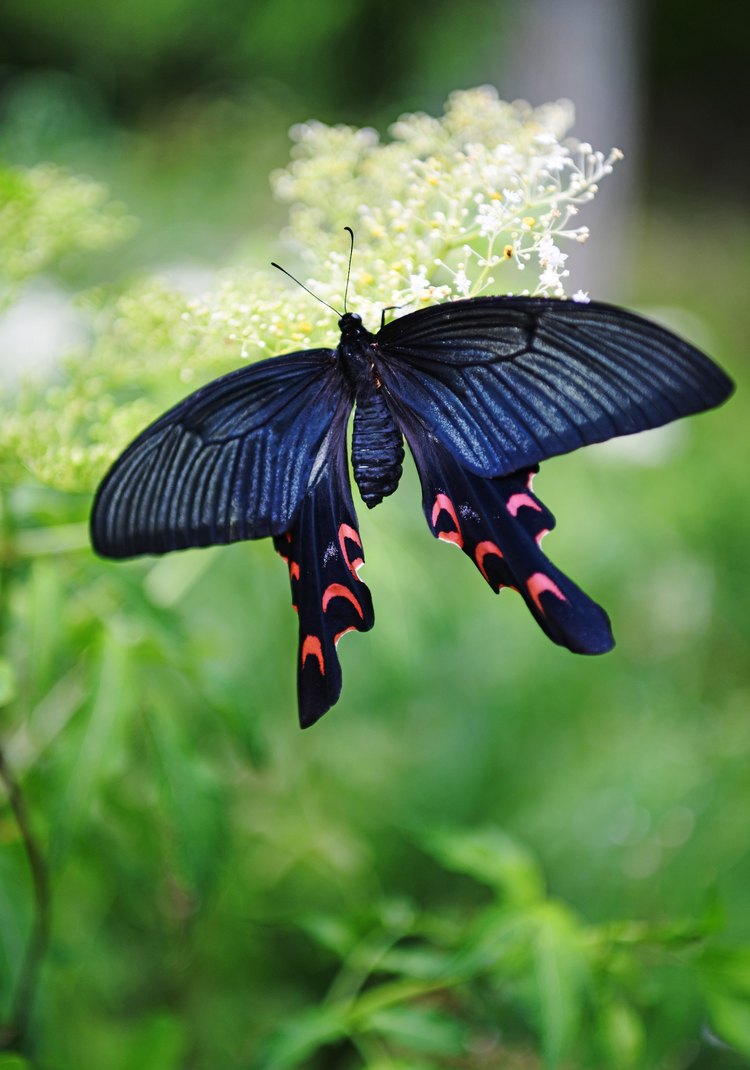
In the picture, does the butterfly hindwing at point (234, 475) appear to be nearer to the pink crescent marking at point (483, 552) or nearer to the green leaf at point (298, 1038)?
the pink crescent marking at point (483, 552)

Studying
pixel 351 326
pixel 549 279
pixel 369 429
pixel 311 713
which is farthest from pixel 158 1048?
pixel 549 279

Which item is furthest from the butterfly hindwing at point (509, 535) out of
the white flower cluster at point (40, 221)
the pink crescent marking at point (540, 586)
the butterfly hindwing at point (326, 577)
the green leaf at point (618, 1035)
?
the white flower cluster at point (40, 221)

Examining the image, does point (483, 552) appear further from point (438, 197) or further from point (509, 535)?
point (438, 197)

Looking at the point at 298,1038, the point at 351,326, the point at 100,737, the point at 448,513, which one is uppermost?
the point at 351,326

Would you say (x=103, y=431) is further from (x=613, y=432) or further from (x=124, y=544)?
(x=613, y=432)

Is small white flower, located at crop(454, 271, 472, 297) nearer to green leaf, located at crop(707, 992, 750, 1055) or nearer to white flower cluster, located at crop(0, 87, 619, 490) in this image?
white flower cluster, located at crop(0, 87, 619, 490)

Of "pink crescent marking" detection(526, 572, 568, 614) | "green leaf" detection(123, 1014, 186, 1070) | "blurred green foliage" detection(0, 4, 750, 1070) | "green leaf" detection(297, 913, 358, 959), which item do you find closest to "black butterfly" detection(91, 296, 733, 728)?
"pink crescent marking" detection(526, 572, 568, 614)
